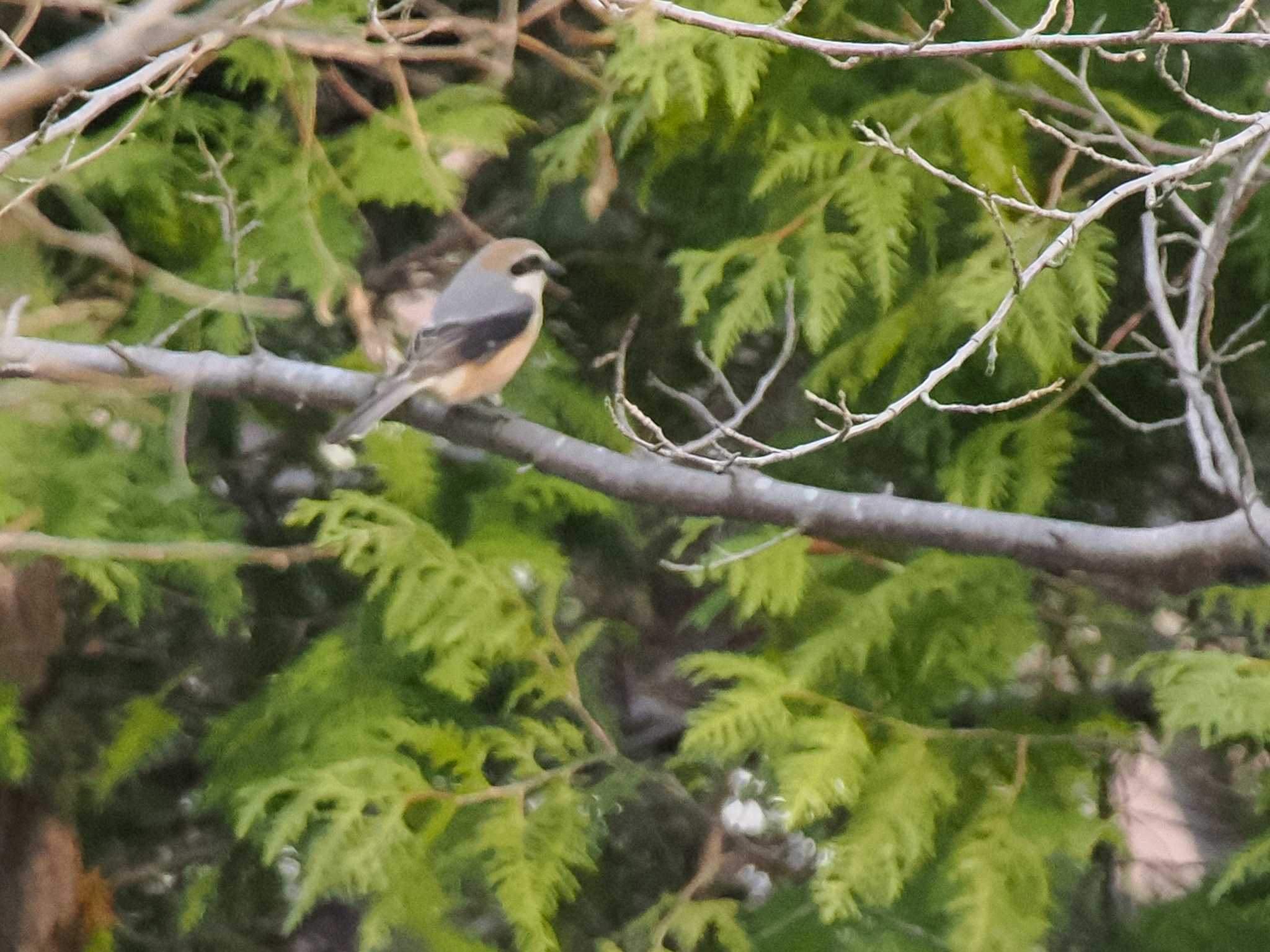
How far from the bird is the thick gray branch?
10cm

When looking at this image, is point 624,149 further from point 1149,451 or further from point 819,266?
point 1149,451

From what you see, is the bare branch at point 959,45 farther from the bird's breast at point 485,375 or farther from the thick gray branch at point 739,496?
the bird's breast at point 485,375

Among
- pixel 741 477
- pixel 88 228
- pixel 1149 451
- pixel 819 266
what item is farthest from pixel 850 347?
pixel 88 228

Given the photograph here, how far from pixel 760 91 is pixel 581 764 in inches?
62.9

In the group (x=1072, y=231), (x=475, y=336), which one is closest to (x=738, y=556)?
(x=1072, y=231)

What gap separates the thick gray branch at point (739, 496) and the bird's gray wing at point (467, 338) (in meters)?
0.21

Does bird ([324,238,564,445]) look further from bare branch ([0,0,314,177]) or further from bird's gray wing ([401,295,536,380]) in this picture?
bare branch ([0,0,314,177])

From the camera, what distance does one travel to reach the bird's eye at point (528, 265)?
3.42m

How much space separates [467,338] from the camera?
10.3ft

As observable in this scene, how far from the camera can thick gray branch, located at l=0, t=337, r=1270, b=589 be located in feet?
7.67

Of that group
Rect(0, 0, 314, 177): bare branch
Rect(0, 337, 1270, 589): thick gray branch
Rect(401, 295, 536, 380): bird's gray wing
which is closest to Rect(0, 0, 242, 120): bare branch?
Rect(0, 0, 314, 177): bare branch

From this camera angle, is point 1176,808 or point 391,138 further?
point 1176,808

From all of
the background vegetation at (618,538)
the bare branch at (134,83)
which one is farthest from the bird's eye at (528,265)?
the bare branch at (134,83)

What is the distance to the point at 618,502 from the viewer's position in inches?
135
